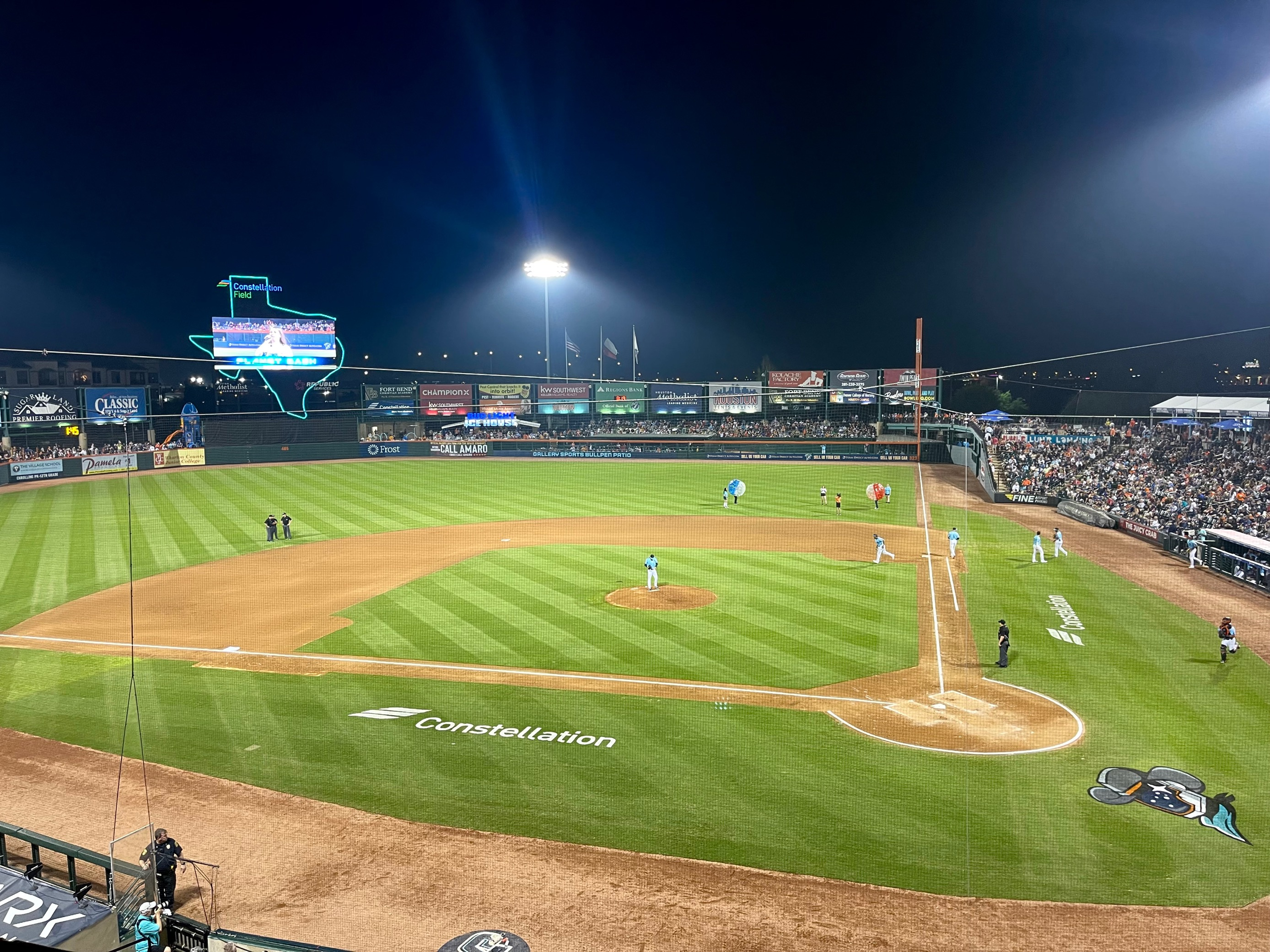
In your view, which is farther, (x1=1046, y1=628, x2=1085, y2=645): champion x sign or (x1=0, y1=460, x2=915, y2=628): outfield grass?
(x1=0, y1=460, x2=915, y2=628): outfield grass

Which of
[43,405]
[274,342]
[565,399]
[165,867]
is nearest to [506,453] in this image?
[565,399]

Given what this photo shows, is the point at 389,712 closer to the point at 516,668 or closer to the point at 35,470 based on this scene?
the point at 516,668

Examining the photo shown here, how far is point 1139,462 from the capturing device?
125 feet

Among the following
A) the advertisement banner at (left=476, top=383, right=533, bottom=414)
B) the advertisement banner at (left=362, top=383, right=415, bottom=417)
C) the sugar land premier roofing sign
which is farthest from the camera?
the advertisement banner at (left=476, top=383, right=533, bottom=414)

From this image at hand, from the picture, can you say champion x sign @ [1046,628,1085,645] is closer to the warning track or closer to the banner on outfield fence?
the warning track

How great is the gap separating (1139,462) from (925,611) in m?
26.5

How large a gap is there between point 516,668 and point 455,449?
59.1 metres

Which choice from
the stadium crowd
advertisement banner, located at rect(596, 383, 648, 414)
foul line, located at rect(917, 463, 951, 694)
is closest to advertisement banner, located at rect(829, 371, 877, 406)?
the stadium crowd

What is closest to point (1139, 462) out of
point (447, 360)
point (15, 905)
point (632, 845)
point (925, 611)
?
point (925, 611)

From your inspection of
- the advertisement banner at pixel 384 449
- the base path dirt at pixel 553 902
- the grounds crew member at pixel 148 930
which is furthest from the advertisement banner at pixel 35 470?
the grounds crew member at pixel 148 930

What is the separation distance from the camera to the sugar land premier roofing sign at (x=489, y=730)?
12.2 metres

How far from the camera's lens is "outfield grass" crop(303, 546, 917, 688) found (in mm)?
15664

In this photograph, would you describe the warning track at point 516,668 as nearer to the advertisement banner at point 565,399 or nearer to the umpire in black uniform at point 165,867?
the umpire in black uniform at point 165,867

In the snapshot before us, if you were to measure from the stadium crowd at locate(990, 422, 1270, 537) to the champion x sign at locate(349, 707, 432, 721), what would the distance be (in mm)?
27192
